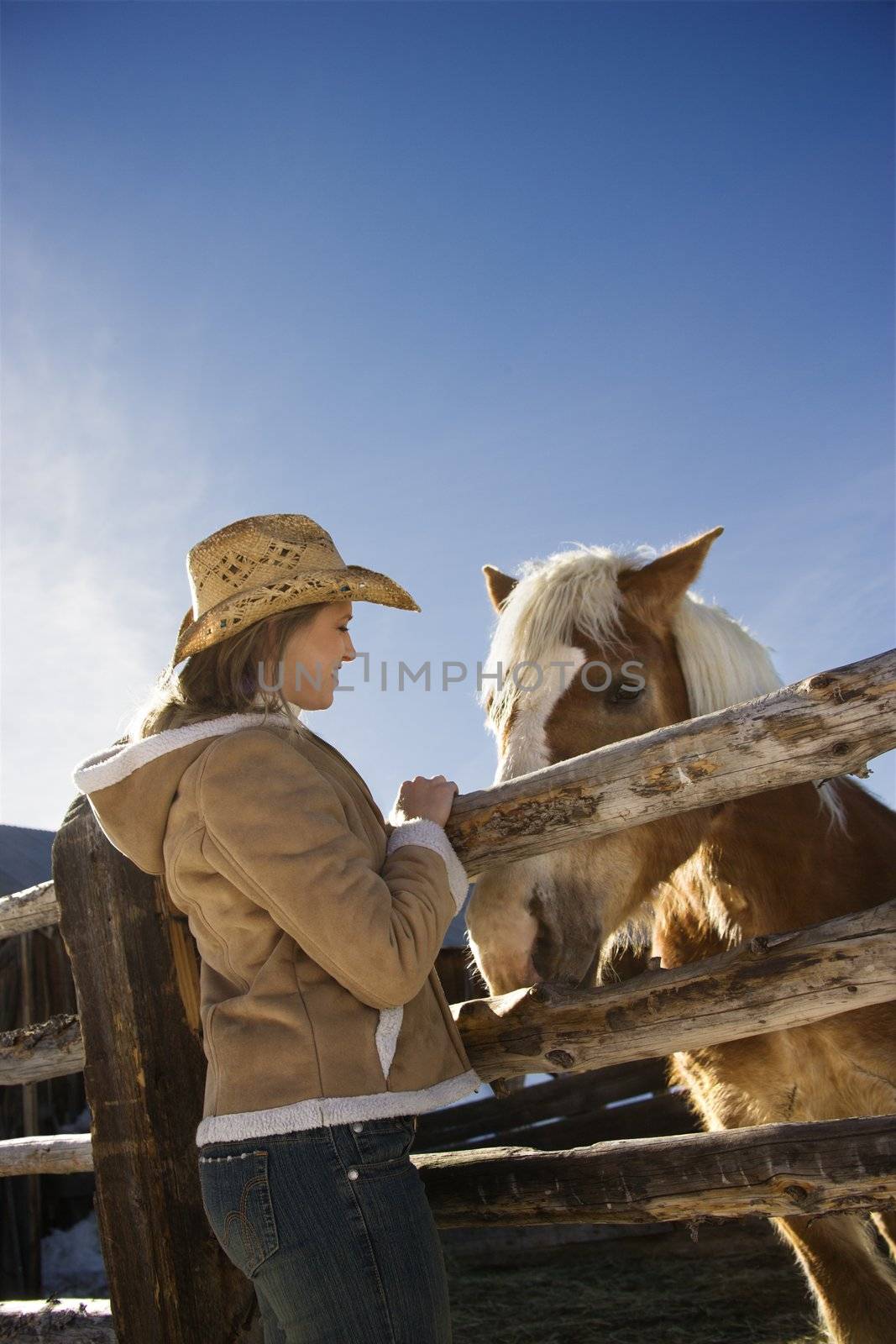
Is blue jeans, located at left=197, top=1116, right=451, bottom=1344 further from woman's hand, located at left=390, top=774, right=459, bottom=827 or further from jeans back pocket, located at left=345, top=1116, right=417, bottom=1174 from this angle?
woman's hand, located at left=390, top=774, right=459, bottom=827

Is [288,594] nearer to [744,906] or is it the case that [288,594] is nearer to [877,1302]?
[744,906]

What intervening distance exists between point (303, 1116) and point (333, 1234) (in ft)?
0.59

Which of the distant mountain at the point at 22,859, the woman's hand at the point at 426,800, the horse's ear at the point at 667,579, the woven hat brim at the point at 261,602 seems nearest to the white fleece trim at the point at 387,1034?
the woman's hand at the point at 426,800

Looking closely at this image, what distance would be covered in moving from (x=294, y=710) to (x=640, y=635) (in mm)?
1344

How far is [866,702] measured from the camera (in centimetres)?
174

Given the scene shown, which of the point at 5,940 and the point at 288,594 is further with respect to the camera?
the point at 5,940

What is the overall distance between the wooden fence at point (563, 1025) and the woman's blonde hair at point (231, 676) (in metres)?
0.55

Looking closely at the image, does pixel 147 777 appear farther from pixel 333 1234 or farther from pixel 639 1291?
pixel 639 1291

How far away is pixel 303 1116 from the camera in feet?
5.11

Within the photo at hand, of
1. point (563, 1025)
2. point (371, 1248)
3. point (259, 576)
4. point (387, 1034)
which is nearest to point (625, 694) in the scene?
point (563, 1025)

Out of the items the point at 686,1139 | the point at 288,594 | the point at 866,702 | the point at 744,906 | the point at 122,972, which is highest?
the point at 288,594

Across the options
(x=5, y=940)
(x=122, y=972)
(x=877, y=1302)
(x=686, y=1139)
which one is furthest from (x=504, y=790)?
(x=5, y=940)

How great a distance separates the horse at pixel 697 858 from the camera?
97.1 inches

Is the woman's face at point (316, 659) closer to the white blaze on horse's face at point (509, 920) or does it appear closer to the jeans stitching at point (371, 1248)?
the white blaze on horse's face at point (509, 920)
